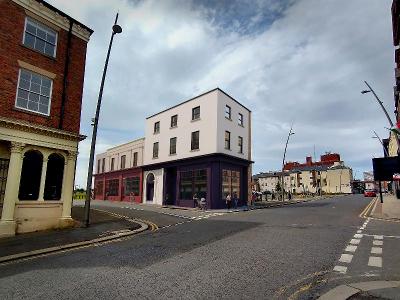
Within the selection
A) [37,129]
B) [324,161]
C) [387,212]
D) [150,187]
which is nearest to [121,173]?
[150,187]

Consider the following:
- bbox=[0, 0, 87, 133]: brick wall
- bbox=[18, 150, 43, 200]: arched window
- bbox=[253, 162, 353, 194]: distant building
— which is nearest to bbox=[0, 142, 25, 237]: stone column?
bbox=[18, 150, 43, 200]: arched window

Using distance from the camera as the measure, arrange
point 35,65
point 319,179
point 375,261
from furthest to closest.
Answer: point 319,179 < point 35,65 < point 375,261

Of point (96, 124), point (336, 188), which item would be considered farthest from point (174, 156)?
point (336, 188)

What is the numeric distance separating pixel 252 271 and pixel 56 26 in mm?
15772

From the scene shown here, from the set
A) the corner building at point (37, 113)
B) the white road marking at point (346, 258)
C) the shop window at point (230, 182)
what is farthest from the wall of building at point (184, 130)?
the white road marking at point (346, 258)

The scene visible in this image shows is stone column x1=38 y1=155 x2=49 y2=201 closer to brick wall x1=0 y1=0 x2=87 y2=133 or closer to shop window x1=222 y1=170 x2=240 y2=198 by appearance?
brick wall x1=0 y1=0 x2=87 y2=133

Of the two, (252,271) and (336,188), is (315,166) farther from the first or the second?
(252,271)

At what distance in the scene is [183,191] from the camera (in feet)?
102

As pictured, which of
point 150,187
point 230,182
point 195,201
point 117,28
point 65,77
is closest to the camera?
point 117,28

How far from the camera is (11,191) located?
1281 centimetres

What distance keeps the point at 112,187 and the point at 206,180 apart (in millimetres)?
24645

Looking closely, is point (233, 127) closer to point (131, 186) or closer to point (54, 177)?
point (131, 186)

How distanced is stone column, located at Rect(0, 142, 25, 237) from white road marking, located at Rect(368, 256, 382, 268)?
13.8 metres

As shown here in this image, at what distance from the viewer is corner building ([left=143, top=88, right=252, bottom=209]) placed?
28609 mm
